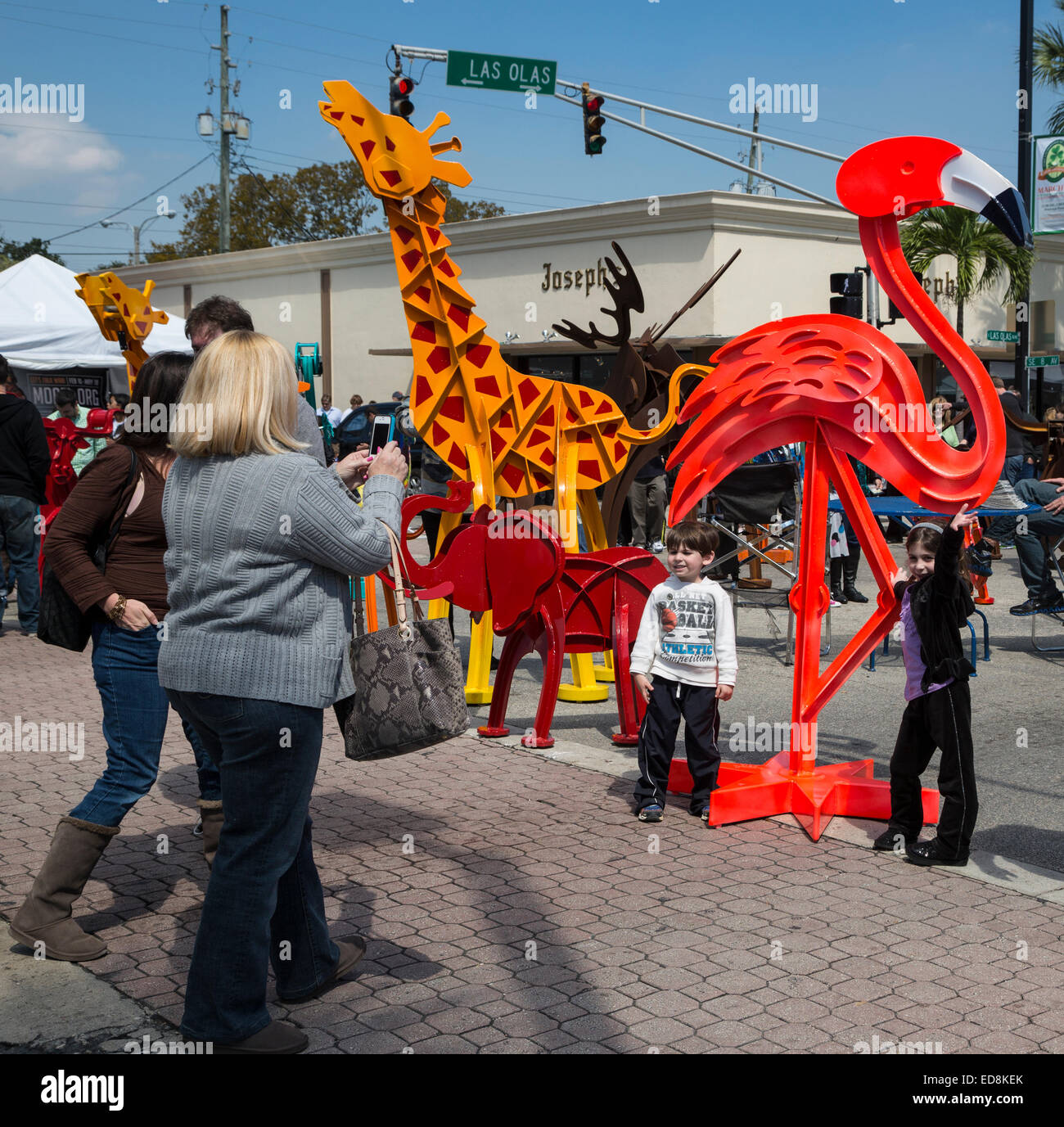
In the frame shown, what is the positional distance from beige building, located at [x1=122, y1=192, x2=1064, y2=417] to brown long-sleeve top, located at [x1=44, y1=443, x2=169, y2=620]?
52.2ft

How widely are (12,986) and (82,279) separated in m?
8.04

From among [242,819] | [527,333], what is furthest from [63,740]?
[527,333]

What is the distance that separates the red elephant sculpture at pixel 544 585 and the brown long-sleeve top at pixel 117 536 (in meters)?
2.45

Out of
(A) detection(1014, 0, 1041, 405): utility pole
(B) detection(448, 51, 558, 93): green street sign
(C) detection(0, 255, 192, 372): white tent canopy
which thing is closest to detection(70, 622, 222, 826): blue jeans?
(C) detection(0, 255, 192, 372): white tent canopy

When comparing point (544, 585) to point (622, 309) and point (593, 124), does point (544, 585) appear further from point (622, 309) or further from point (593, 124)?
point (593, 124)

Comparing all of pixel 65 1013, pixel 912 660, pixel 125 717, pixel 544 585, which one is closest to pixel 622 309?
pixel 544 585

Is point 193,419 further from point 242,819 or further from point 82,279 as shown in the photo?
point 82,279

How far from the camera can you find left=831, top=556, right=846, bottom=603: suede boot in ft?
40.4

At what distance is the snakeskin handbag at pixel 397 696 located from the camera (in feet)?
11.8

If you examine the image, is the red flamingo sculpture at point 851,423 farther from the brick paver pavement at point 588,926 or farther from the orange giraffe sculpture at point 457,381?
the orange giraffe sculpture at point 457,381

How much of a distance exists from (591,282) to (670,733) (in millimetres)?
20224

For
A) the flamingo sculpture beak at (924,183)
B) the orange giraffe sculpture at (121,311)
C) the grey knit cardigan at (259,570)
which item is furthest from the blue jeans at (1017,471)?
the grey knit cardigan at (259,570)

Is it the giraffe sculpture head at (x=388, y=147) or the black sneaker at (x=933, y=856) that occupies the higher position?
the giraffe sculpture head at (x=388, y=147)

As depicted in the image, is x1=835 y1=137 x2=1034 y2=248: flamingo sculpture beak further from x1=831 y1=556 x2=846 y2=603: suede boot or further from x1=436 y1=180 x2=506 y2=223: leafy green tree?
x1=436 y1=180 x2=506 y2=223: leafy green tree
